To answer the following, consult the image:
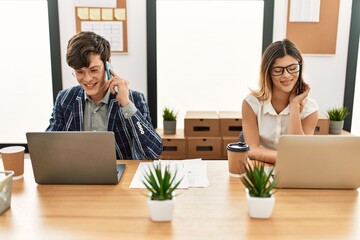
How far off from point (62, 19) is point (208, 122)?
1.62 meters

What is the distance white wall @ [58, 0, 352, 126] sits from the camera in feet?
10.6

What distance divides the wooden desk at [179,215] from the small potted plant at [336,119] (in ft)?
6.41

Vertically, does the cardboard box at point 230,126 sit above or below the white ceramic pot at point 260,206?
below

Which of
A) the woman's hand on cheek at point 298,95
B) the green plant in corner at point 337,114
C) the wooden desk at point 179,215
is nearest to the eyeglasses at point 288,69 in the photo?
the woman's hand on cheek at point 298,95

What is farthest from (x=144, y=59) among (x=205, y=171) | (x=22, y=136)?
(x=205, y=171)

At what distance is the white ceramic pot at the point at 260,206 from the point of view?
1.07 metres

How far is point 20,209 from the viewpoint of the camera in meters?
A: 1.17

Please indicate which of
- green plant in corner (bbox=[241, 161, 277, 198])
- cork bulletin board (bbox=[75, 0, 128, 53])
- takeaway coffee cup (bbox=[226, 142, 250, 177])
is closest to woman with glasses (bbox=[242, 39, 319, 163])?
takeaway coffee cup (bbox=[226, 142, 250, 177])

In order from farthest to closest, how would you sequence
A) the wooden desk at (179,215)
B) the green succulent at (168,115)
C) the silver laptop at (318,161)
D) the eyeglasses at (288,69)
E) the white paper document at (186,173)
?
the green succulent at (168,115) → the eyeglasses at (288,69) → the white paper document at (186,173) → the silver laptop at (318,161) → the wooden desk at (179,215)

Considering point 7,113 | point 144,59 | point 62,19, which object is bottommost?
point 7,113

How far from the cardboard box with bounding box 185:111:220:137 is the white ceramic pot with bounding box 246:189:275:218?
6.53 ft

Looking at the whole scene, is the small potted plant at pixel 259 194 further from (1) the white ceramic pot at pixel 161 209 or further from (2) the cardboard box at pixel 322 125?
(2) the cardboard box at pixel 322 125

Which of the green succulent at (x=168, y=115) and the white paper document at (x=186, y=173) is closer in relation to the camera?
the white paper document at (x=186, y=173)

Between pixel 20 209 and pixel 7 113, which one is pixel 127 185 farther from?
pixel 7 113
